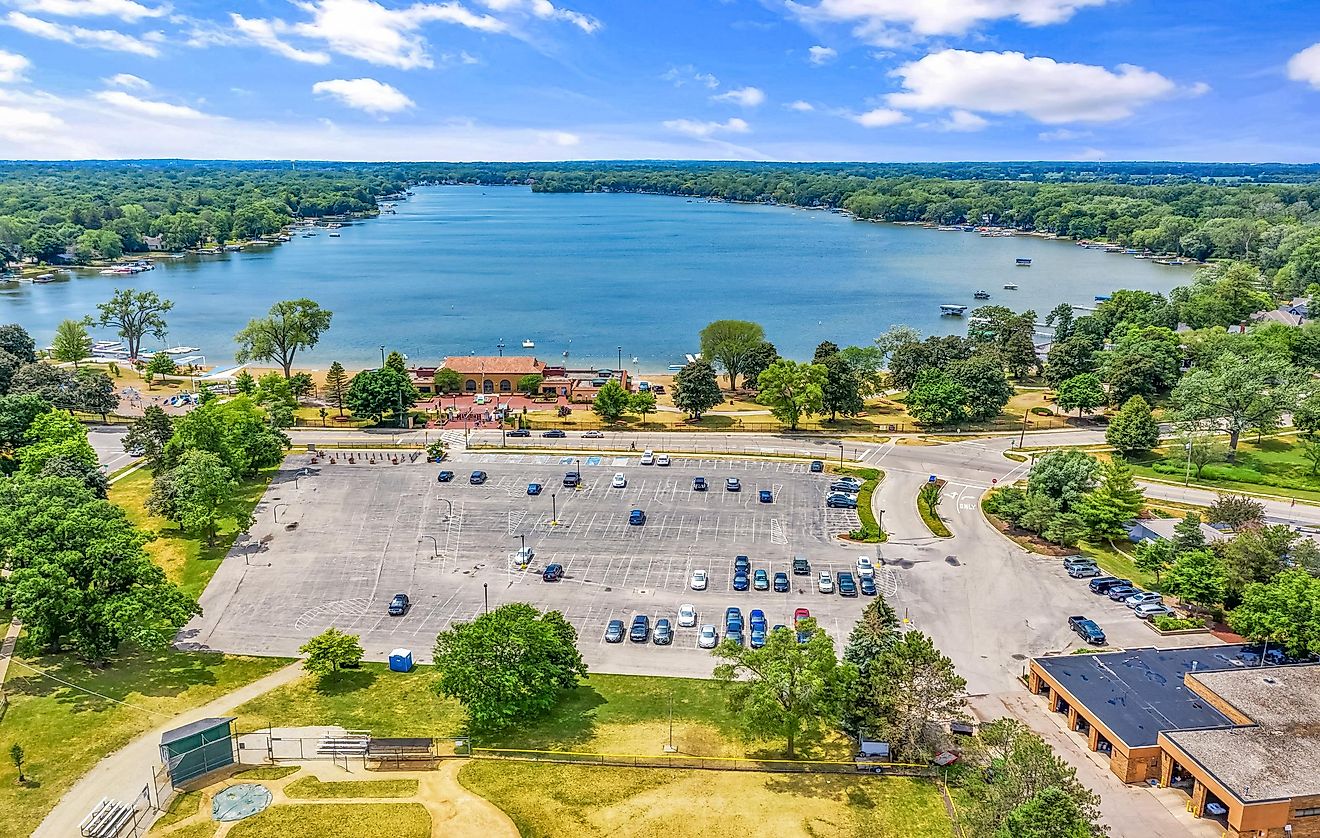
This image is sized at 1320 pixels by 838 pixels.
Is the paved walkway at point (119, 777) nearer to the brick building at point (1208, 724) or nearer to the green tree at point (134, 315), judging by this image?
the brick building at point (1208, 724)

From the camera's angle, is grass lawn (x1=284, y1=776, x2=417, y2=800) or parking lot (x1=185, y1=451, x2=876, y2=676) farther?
parking lot (x1=185, y1=451, x2=876, y2=676)

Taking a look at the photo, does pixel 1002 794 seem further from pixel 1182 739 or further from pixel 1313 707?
pixel 1313 707

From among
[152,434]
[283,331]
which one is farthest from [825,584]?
[283,331]

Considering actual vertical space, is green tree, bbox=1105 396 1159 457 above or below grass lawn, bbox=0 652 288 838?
above

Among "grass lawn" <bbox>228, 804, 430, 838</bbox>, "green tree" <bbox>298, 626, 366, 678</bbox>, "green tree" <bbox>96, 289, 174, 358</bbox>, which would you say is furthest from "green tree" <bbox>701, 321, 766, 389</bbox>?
"grass lawn" <bbox>228, 804, 430, 838</bbox>

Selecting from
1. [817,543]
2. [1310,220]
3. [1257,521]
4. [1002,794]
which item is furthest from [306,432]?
[1310,220]

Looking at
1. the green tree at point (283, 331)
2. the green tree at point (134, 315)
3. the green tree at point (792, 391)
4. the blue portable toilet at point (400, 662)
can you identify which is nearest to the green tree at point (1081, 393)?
the green tree at point (792, 391)

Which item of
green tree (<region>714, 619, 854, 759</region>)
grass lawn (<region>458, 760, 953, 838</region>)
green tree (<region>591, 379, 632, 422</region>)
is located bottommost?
grass lawn (<region>458, 760, 953, 838</region>)

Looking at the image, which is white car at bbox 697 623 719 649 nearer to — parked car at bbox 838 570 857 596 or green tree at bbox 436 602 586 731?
green tree at bbox 436 602 586 731
